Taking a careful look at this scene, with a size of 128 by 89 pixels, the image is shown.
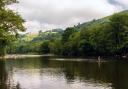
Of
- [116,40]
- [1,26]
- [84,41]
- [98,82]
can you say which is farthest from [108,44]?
[1,26]

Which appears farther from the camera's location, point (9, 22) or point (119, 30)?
point (119, 30)

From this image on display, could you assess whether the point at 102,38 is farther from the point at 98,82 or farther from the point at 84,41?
the point at 98,82

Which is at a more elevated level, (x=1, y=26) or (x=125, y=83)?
(x=1, y=26)

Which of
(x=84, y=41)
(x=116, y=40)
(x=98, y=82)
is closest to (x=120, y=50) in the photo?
(x=116, y=40)

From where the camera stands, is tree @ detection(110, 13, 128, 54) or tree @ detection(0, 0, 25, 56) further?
tree @ detection(110, 13, 128, 54)

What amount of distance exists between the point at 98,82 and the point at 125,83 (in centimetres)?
542

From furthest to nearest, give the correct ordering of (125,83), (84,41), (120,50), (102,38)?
1. (84,41)
2. (102,38)
3. (120,50)
4. (125,83)

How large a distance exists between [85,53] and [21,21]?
464 ft

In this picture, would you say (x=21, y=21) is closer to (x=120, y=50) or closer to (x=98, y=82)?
(x=98, y=82)

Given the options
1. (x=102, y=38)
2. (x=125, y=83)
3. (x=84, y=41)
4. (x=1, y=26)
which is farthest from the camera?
(x=84, y=41)

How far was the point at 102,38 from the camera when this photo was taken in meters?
172

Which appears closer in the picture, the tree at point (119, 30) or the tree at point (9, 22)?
the tree at point (9, 22)

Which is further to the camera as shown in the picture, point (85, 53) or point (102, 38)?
point (85, 53)

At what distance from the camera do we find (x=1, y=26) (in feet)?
168
